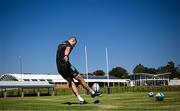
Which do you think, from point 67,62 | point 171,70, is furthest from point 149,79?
point 67,62

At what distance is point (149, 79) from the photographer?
10594 centimetres

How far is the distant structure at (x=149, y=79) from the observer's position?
106 metres

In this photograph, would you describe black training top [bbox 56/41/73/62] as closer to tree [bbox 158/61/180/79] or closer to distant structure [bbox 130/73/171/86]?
distant structure [bbox 130/73/171/86]

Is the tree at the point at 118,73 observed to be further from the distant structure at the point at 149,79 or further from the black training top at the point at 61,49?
the black training top at the point at 61,49

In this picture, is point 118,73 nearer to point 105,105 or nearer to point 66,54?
point 105,105

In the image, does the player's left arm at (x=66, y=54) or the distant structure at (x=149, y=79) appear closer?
the player's left arm at (x=66, y=54)

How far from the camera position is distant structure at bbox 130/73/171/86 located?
106062mm

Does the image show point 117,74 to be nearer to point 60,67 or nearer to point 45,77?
point 45,77

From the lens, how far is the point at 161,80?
10656 cm

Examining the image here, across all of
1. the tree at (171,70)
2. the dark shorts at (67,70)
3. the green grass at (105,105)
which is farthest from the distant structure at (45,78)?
the dark shorts at (67,70)

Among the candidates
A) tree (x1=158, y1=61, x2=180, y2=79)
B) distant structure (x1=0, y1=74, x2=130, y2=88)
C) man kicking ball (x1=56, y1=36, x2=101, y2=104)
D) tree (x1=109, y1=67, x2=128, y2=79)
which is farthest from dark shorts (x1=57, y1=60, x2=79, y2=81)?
tree (x1=109, y1=67, x2=128, y2=79)

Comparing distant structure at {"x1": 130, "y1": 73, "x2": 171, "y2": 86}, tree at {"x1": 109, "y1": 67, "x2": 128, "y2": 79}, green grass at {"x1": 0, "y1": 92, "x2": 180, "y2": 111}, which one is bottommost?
distant structure at {"x1": 130, "y1": 73, "x2": 171, "y2": 86}

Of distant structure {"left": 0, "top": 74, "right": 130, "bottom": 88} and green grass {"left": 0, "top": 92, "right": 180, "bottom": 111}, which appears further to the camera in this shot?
distant structure {"left": 0, "top": 74, "right": 130, "bottom": 88}

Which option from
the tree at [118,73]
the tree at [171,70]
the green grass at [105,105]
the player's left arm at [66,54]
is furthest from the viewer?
the tree at [118,73]
